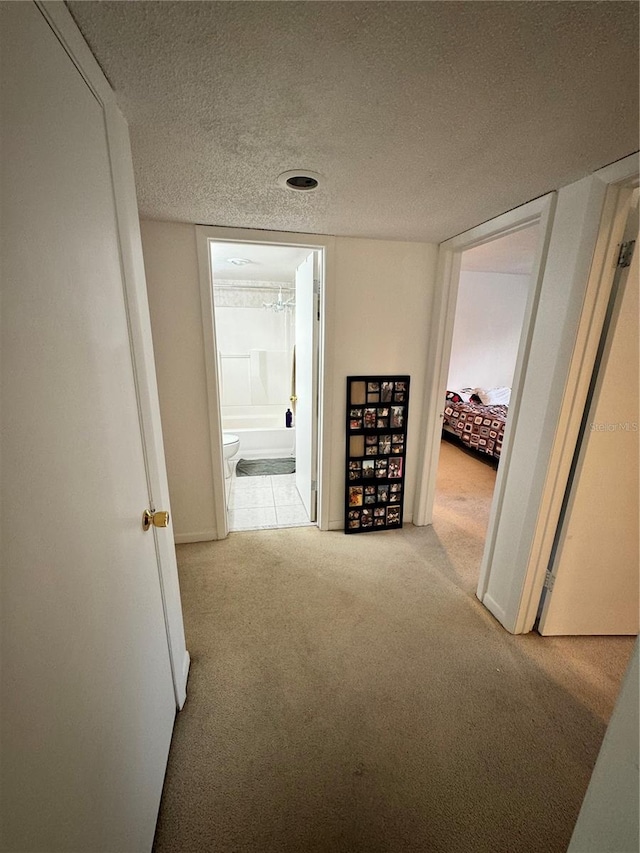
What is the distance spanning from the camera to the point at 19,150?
19.0 inches

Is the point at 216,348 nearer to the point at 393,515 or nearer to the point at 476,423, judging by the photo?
the point at 393,515

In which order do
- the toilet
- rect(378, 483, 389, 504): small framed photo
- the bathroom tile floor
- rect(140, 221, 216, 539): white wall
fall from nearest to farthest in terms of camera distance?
rect(140, 221, 216, 539): white wall < rect(378, 483, 389, 504): small framed photo < the bathroom tile floor < the toilet

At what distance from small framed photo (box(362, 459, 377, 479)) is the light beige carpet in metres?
0.73

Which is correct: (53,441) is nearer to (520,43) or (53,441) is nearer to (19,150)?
(19,150)

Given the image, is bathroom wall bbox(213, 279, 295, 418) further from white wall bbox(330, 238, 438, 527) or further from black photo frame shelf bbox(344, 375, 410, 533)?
black photo frame shelf bbox(344, 375, 410, 533)

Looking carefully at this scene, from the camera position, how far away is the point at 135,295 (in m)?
0.97

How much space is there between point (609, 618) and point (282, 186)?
257 cm

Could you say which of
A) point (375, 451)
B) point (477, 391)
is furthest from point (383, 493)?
point (477, 391)

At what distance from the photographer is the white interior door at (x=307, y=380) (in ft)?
7.65

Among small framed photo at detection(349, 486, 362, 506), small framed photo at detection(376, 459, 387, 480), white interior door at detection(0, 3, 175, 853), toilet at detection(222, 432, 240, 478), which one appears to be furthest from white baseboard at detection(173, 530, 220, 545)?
white interior door at detection(0, 3, 175, 853)

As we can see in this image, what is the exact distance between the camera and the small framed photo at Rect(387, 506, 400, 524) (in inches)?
101

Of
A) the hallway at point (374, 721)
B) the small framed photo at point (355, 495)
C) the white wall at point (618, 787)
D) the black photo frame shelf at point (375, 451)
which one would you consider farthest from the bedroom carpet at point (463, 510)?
the white wall at point (618, 787)

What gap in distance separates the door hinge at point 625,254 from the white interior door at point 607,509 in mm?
17

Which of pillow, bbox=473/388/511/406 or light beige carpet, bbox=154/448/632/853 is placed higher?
pillow, bbox=473/388/511/406
